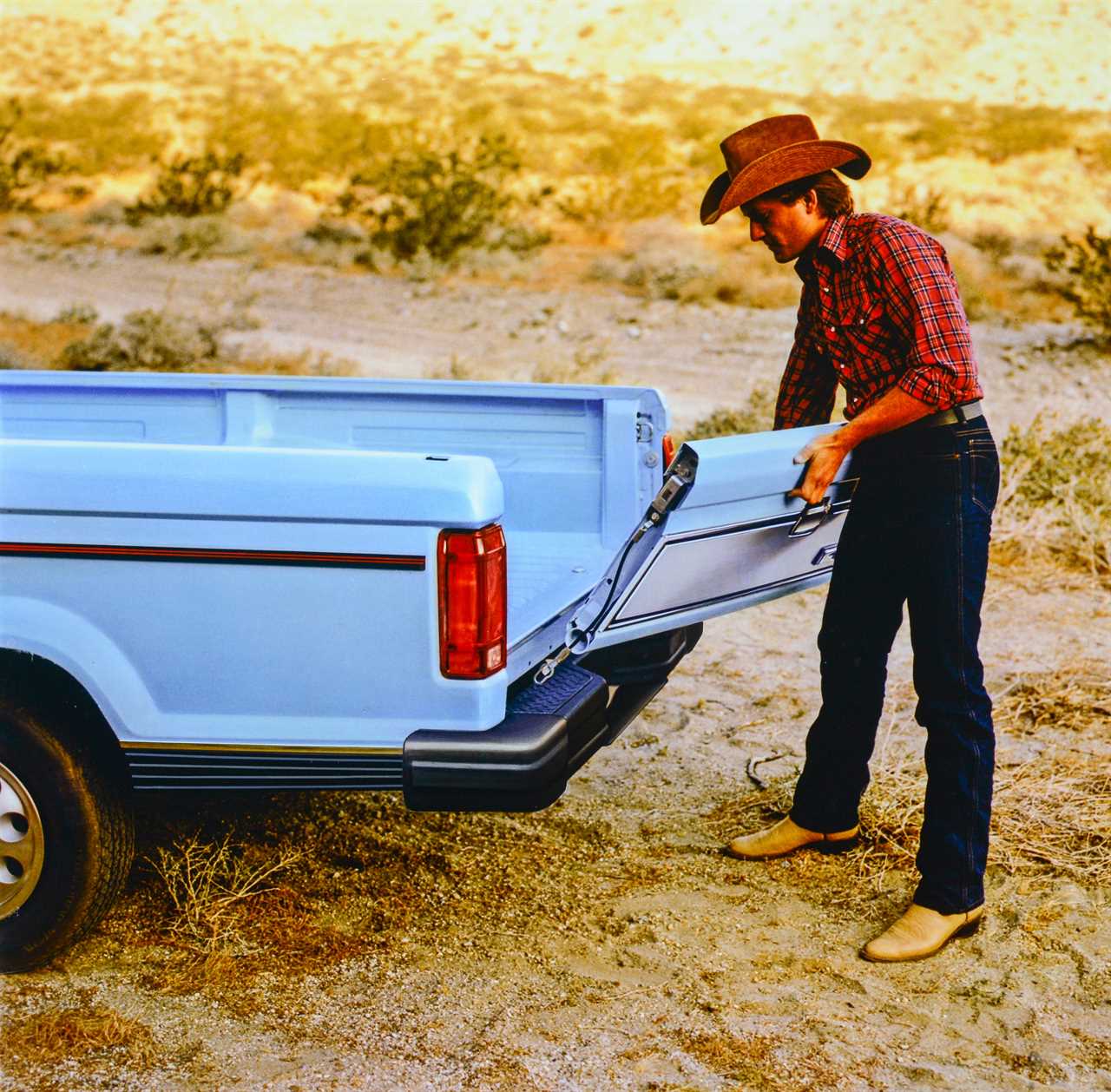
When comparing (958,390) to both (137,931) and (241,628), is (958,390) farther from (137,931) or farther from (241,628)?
(137,931)

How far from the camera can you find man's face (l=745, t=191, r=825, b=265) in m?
3.54

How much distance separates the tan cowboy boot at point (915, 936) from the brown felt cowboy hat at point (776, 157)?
180 centimetres

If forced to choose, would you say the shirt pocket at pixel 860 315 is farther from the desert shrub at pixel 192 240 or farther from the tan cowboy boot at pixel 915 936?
the desert shrub at pixel 192 240

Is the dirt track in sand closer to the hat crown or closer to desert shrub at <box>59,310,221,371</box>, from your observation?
the hat crown

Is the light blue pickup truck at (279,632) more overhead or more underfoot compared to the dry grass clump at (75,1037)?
more overhead

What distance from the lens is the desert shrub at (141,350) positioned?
12844 millimetres

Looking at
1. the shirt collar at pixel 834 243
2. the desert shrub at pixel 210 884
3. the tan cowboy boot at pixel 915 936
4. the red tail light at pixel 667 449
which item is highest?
the shirt collar at pixel 834 243

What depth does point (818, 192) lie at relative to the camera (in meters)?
3.53

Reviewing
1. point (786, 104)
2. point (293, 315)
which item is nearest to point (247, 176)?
point (293, 315)

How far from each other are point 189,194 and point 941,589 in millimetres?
19365

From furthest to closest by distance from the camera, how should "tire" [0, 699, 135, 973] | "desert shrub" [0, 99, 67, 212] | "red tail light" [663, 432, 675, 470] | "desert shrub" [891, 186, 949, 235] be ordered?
"desert shrub" [0, 99, 67, 212] → "desert shrub" [891, 186, 949, 235] → "red tail light" [663, 432, 675, 470] → "tire" [0, 699, 135, 973]

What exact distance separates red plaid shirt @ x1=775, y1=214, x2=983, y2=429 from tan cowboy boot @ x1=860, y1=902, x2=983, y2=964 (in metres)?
1.27

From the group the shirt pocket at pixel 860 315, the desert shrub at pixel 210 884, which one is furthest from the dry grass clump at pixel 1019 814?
the shirt pocket at pixel 860 315

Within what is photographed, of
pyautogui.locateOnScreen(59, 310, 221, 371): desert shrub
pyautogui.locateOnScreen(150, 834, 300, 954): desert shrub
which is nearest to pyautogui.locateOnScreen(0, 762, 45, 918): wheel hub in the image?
pyautogui.locateOnScreen(150, 834, 300, 954): desert shrub
